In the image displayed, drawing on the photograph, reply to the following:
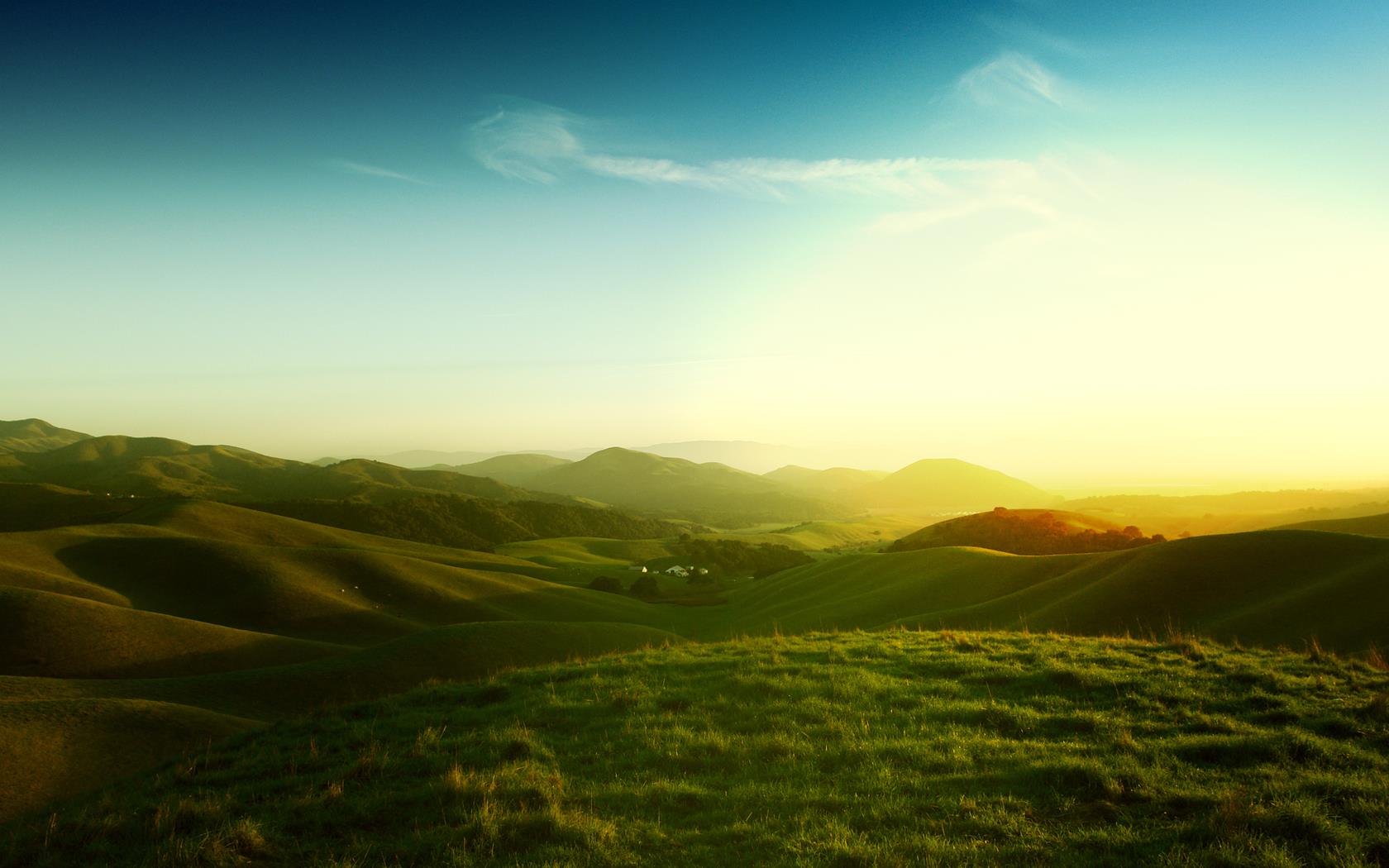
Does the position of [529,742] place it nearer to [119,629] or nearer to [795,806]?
[795,806]

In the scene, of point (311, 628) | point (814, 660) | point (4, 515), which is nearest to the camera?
point (814, 660)

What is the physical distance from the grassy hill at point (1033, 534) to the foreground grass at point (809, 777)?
54.0 m

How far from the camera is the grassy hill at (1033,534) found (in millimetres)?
64312

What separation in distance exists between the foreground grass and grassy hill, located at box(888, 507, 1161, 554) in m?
54.0

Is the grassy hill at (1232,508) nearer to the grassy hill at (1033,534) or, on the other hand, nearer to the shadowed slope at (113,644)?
the grassy hill at (1033,534)

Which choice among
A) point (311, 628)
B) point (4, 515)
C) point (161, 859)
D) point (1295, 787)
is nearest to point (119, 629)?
point (311, 628)

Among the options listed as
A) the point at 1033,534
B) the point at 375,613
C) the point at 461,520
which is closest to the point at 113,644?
the point at 375,613

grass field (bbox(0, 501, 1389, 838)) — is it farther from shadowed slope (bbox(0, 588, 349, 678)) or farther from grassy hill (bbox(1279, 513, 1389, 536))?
grassy hill (bbox(1279, 513, 1389, 536))

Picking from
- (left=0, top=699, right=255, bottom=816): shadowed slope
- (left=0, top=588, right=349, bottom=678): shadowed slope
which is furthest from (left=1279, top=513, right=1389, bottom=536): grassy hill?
(left=0, top=588, right=349, bottom=678): shadowed slope

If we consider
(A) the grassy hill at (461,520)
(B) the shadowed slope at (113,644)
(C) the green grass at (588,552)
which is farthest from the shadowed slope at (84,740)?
(A) the grassy hill at (461,520)

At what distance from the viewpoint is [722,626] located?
52219mm

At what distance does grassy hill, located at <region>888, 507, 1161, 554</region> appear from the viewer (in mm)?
64312

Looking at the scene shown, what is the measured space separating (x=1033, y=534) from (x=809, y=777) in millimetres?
74496

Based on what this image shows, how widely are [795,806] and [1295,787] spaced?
5916 millimetres
